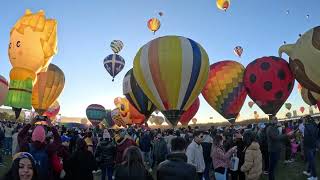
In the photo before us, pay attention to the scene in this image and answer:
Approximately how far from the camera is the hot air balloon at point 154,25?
3148 cm

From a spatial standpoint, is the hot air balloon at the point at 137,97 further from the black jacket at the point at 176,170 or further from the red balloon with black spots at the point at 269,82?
the black jacket at the point at 176,170

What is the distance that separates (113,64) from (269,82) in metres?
16.6

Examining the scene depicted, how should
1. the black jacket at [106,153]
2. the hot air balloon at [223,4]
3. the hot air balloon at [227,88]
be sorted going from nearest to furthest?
1. the black jacket at [106,153]
2. the hot air balloon at [227,88]
3. the hot air balloon at [223,4]

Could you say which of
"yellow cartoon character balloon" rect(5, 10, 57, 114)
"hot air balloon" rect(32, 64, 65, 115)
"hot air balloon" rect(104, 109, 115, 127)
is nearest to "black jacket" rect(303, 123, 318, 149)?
"yellow cartoon character balloon" rect(5, 10, 57, 114)

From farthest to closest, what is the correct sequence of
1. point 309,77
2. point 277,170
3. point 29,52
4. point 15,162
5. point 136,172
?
point 29,52 < point 309,77 < point 277,170 < point 136,172 < point 15,162

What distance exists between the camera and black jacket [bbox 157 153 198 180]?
4.50m

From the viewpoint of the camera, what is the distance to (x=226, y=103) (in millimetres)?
24953

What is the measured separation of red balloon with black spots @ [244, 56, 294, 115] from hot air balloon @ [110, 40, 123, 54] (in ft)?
60.3

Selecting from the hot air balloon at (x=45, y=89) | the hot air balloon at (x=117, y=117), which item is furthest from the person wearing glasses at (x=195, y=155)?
the hot air balloon at (x=117, y=117)

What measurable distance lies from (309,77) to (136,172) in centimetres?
1443

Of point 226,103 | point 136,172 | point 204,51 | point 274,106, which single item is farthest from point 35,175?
point 226,103

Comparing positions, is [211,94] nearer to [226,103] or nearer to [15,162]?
[226,103]

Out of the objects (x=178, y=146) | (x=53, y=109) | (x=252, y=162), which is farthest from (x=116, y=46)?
(x=178, y=146)

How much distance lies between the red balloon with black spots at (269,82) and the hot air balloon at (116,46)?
1838 centimetres
